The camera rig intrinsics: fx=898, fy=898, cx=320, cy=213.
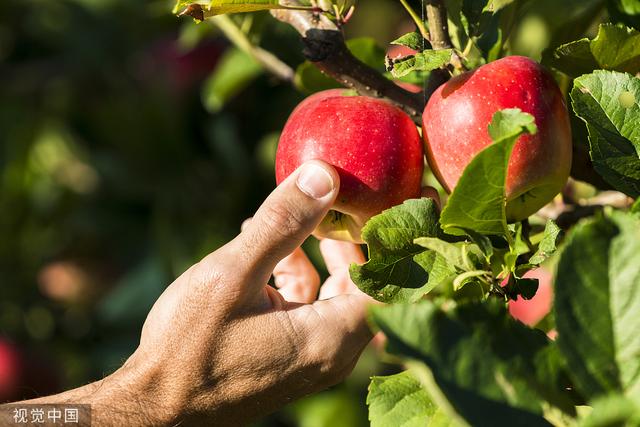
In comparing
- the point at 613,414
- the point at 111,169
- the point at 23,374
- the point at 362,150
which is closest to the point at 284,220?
the point at 362,150

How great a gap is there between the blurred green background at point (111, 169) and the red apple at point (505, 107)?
1.12 m

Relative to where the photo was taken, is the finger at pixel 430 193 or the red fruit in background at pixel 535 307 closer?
the finger at pixel 430 193

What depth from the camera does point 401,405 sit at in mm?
820

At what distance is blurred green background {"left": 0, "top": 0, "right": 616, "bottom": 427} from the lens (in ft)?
7.16

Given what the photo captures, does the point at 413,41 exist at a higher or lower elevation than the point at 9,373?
lower

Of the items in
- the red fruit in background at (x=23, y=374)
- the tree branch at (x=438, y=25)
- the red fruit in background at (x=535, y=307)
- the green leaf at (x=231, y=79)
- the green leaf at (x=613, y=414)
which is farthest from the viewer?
the red fruit in background at (x=23, y=374)

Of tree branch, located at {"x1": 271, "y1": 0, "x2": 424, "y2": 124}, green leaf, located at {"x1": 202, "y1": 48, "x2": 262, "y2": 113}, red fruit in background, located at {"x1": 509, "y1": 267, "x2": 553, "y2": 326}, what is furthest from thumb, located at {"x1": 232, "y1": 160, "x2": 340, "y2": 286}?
green leaf, located at {"x1": 202, "y1": 48, "x2": 262, "y2": 113}

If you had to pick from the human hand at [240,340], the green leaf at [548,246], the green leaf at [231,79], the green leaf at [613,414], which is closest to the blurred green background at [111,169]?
the green leaf at [231,79]

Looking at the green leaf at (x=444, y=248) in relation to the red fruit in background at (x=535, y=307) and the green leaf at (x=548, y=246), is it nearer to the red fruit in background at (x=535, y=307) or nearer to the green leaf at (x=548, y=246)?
the green leaf at (x=548, y=246)

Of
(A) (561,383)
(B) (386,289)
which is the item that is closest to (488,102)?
(B) (386,289)

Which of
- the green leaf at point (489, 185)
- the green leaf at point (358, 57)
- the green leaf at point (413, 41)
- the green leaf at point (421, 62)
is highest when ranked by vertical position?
the green leaf at point (358, 57)

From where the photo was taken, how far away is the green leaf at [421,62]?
0.83 meters

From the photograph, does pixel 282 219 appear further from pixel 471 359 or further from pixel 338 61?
pixel 471 359

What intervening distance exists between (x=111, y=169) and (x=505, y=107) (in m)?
1.99
